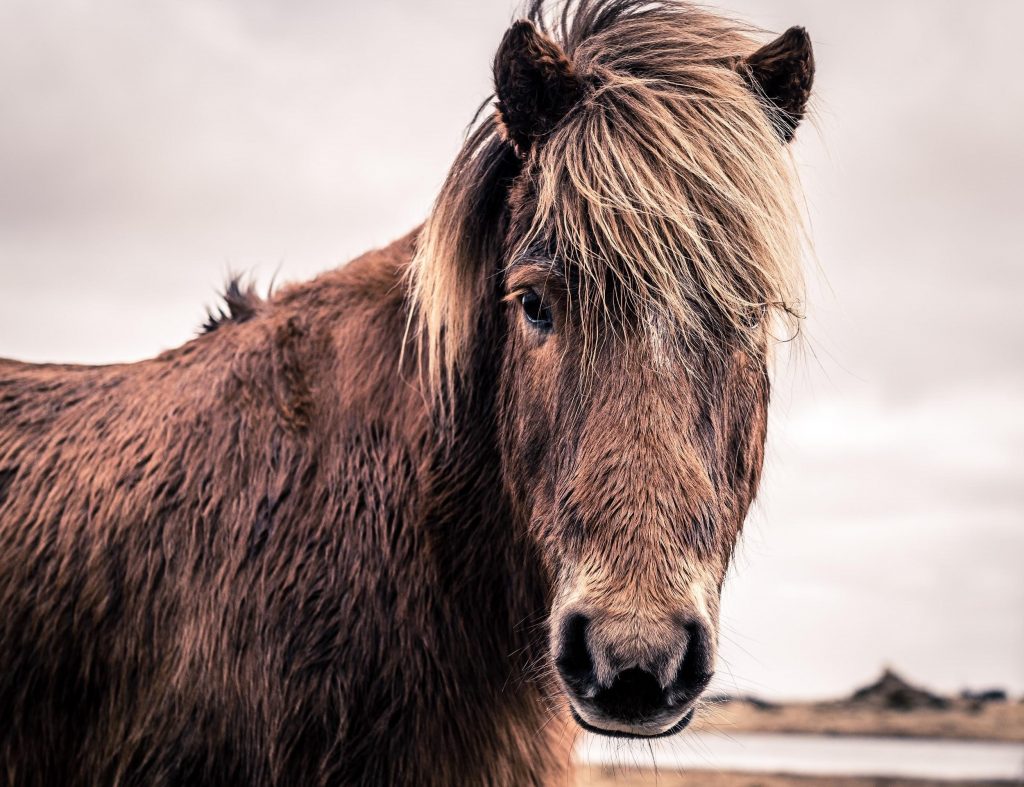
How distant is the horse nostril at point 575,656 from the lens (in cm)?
228

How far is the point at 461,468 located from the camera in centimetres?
315

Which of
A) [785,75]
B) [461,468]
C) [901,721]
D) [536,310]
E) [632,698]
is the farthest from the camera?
[901,721]

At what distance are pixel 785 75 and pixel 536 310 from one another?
3.84 feet

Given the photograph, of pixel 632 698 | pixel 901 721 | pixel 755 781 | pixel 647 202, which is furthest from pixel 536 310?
pixel 901 721

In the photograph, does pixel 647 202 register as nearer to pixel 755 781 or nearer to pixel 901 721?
pixel 755 781

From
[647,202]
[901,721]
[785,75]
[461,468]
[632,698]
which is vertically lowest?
[901,721]

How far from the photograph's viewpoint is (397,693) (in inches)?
116

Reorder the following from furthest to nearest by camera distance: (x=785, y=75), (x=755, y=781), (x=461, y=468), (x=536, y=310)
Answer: (x=755, y=781)
(x=461, y=468)
(x=785, y=75)
(x=536, y=310)

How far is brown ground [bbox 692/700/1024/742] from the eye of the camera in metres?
13.1

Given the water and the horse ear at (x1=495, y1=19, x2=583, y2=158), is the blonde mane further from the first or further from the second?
the water

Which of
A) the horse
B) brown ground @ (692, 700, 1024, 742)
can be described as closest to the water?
brown ground @ (692, 700, 1024, 742)

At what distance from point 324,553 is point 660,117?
5.93 ft

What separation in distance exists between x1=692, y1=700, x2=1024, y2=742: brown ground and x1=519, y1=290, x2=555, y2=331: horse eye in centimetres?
1105

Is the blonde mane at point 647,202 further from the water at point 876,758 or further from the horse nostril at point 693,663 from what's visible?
the water at point 876,758
